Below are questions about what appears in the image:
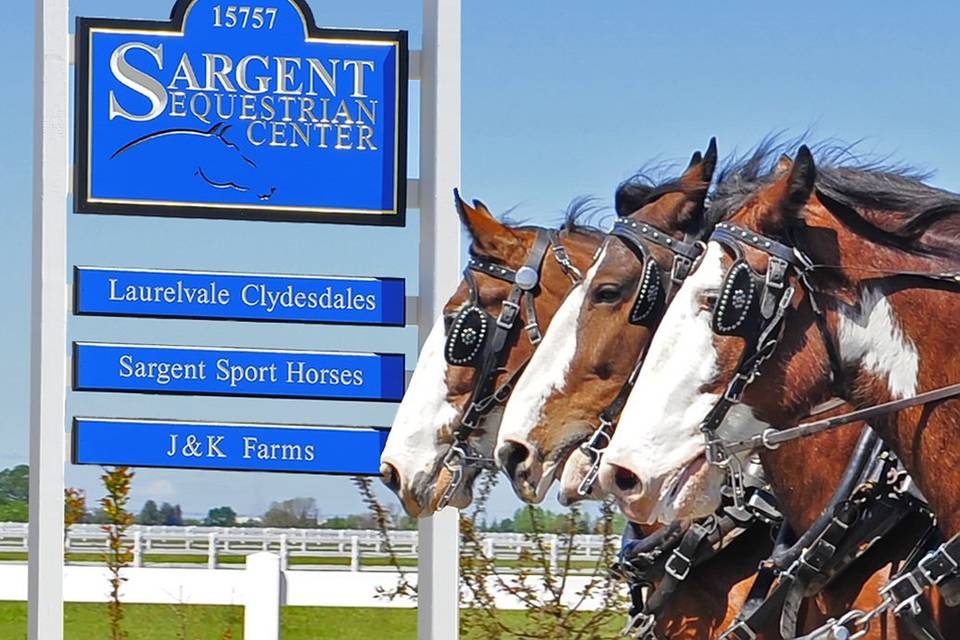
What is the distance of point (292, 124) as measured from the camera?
274 inches

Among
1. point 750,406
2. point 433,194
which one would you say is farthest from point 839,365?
point 433,194

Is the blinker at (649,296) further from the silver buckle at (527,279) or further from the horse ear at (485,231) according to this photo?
the horse ear at (485,231)

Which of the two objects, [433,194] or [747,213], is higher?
[433,194]

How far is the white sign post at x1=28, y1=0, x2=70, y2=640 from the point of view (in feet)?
22.3

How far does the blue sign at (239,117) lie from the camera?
688 centimetres

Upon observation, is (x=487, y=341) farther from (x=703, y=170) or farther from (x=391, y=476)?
(x=703, y=170)

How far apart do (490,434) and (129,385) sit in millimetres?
2011

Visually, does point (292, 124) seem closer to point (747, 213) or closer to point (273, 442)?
point (273, 442)

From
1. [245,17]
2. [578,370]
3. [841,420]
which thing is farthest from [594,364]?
[245,17]

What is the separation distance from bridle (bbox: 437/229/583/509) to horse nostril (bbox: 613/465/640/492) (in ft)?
5.15

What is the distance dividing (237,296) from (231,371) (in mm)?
304

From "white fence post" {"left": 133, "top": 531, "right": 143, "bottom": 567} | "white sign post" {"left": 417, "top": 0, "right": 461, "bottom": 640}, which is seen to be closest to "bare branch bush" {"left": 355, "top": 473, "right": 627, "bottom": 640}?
"white sign post" {"left": 417, "top": 0, "right": 461, "bottom": 640}

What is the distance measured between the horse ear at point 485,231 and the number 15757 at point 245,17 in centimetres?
162

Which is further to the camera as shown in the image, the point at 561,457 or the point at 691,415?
the point at 561,457
